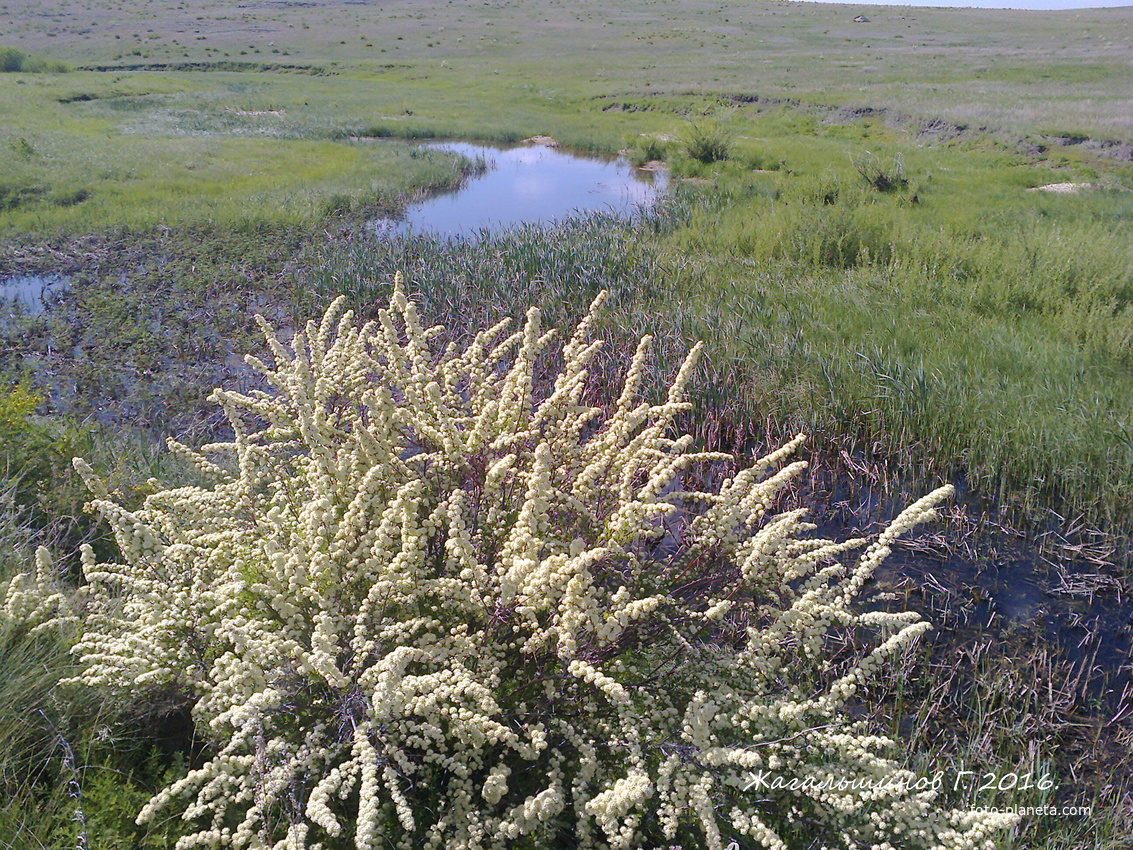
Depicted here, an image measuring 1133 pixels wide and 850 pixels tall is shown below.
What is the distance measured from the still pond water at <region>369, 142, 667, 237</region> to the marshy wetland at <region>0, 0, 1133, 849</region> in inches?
27.9

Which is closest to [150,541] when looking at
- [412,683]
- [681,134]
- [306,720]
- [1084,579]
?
[306,720]

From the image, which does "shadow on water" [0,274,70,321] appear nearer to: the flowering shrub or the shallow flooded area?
the shallow flooded area

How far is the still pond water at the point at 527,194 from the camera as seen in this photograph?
13.6 meters

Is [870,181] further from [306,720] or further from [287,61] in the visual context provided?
[287,61]

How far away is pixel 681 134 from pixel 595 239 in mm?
12074

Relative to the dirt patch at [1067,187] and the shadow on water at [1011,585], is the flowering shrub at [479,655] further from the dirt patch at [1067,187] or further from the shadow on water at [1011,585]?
the dirt patch at [1067,187]

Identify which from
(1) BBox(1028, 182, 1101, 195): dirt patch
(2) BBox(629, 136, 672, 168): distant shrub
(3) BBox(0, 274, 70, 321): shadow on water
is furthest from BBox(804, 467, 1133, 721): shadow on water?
(2) BBox(629, 136, 672, 168): distant shrub

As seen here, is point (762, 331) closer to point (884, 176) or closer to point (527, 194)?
point (884, 176)

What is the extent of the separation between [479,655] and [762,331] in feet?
16.5

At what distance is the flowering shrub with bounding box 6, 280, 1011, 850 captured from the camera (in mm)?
2236

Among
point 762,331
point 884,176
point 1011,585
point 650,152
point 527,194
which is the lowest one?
point 1011,585

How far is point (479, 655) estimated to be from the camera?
2629 mm

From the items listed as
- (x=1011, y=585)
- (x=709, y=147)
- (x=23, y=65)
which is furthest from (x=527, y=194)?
(x=23, y=65)

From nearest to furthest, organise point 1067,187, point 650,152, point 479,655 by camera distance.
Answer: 1. point 479,655
2. point 1067,187
3. point 650,152
